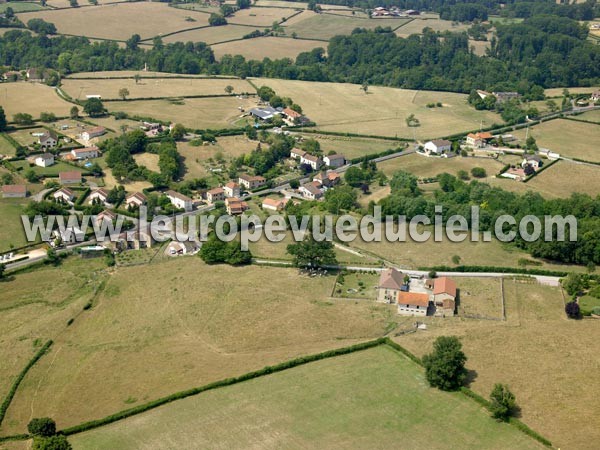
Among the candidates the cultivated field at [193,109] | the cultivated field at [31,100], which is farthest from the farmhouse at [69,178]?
the cultivated field at [31,100]

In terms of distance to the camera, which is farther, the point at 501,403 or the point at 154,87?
the point at 154,87

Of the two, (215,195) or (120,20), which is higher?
(120,20)

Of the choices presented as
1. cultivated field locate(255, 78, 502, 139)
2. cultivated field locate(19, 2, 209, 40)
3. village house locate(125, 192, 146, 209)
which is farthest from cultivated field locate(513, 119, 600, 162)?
cultivated field locate(19, 2, 209, 40)

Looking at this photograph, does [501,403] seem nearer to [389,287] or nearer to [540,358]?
[540,358]

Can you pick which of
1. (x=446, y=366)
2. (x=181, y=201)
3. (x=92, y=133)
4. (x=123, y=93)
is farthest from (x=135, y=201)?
(x=123, y=93)

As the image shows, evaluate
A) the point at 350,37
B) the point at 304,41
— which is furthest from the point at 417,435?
the point at 304,41

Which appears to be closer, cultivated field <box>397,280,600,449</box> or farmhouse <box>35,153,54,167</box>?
cultivated field <box>397,280,600,449</box>

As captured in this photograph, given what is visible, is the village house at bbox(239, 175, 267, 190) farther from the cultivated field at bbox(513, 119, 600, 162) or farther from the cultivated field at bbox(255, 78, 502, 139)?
the cultivated field at bbox(513, 119, 600, 162)
